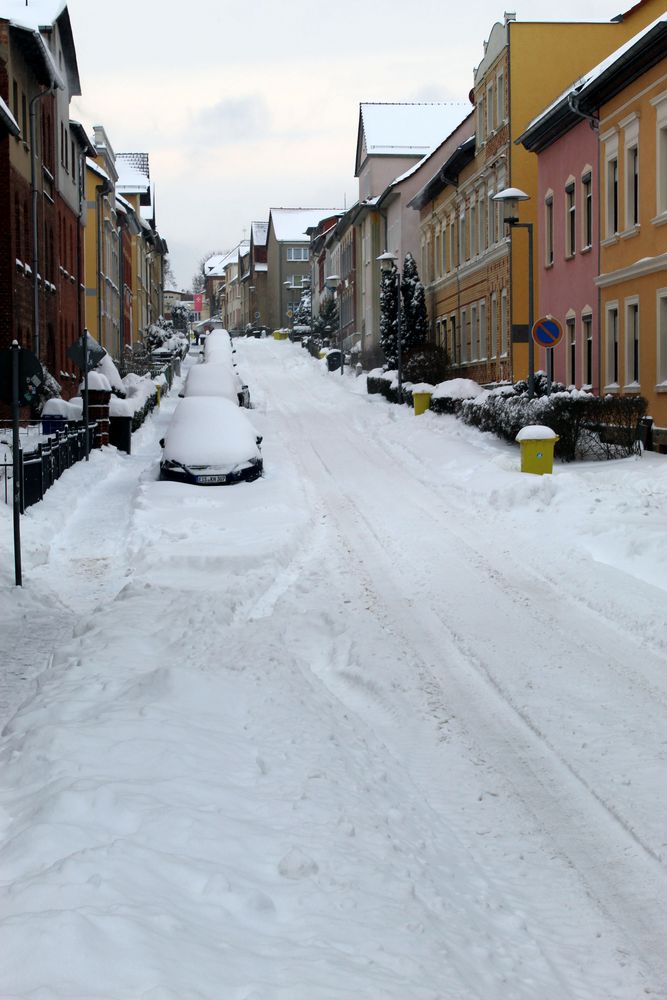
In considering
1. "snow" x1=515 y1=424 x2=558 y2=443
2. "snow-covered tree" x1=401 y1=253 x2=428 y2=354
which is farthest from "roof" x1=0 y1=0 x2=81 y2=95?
"snow" x1=515 y1=424 x2=558 y2=443

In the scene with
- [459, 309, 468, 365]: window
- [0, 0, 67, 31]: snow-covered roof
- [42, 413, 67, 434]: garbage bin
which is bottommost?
[42, 413, 67, 434]: garbage bin

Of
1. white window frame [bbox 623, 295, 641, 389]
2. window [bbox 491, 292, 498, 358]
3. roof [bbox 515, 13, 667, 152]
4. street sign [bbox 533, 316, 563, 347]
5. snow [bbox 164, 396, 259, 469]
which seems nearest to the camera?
snow [bbox 164, 396, 259, 469]

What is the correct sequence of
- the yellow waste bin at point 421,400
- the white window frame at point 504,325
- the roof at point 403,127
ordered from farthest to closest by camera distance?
the roof at point 403,127, the white window frame at point 504,325, the yellow waste bin at point 421,400

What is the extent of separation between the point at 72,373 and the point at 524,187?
16228 millimetres

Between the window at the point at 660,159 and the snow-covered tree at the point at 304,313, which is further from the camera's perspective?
the snow-covered tree at the point at 304,313

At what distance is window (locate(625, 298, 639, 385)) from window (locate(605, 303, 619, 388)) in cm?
79

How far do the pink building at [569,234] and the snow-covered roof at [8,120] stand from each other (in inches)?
498

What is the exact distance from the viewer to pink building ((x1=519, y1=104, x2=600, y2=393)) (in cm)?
2764

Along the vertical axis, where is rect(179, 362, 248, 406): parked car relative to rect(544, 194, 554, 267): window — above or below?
below

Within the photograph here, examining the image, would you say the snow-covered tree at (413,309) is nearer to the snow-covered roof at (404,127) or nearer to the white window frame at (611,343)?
the snow-covered roof at (404,127)

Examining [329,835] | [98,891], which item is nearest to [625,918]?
[329,835]

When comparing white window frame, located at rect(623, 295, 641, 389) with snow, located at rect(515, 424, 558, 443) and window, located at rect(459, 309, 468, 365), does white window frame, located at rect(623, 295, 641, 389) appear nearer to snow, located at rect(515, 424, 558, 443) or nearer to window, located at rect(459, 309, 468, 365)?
snow, located at rect(515, 424, 558, 443)

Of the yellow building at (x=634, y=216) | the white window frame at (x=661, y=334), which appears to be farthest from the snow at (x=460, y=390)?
the white window frame at (x=661, y=334)

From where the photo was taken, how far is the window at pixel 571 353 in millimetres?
29283
